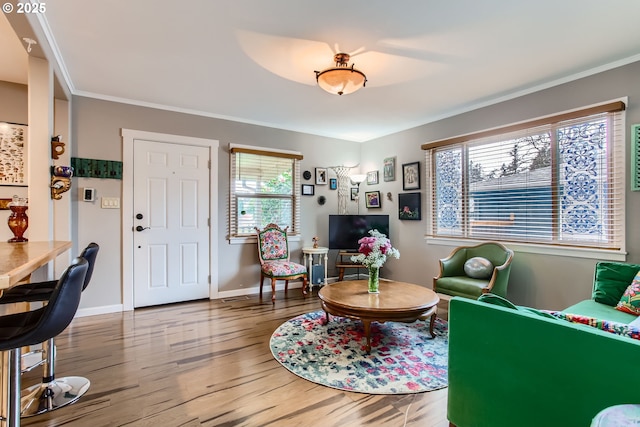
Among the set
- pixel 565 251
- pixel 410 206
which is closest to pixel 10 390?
pixel 565 251

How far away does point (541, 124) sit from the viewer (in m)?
3.22

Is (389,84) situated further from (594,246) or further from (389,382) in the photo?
(389,382)

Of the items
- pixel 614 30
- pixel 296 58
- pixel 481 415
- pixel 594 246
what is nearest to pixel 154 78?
pixel 296 58

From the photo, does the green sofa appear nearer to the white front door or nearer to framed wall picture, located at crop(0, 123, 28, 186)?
the white front door

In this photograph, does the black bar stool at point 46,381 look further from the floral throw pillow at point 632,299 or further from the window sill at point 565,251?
the window sill at point 565,251

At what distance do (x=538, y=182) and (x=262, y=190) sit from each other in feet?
11.5

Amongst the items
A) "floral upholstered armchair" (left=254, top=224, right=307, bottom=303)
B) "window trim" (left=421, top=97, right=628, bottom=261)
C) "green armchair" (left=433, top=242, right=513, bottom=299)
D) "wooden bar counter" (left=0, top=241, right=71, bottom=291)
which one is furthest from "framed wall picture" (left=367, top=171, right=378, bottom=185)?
"wooden bar counter" (left=0, top=241, right=71, bottom=291)

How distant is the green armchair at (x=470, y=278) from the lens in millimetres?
3115

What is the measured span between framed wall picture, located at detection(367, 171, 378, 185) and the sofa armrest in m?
3.80

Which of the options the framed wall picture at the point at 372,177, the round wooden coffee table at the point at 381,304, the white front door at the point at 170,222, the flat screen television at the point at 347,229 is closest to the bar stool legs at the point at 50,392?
the white front door at the point at 170,222

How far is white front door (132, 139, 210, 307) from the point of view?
3.78 meters

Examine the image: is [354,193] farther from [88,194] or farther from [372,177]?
[88,194]

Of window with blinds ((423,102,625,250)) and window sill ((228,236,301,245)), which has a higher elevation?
window with blinds ((423,102,625,250))

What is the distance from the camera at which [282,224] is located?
15.8ft
